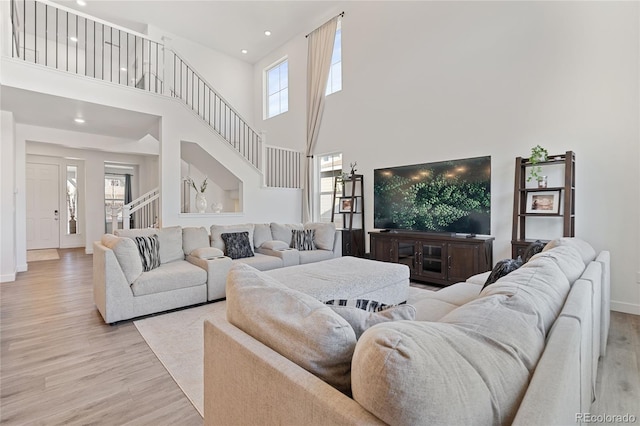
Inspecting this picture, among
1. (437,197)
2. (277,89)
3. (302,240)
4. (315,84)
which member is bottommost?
(302,240)

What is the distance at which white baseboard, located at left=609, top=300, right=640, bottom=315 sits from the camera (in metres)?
3.24

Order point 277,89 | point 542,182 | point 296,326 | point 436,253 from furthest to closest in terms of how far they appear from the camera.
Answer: point 277,89 → point 436,253 → point 542,182 → point 296,326

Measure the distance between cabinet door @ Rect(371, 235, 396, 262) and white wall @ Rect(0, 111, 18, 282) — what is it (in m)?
5.46

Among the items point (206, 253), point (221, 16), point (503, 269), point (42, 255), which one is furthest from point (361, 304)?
point (42, 255)

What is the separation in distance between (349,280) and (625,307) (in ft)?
10.0

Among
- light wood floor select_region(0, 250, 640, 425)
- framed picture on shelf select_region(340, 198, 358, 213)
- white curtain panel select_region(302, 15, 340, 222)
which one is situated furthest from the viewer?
white curtain panel select_region(302, 15, 340, 222)

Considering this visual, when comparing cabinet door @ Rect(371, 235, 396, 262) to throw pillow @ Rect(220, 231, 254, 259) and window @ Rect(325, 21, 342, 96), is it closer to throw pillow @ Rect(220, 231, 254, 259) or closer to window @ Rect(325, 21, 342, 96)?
throw pillow @ Rect(220, 231, 254, 259)

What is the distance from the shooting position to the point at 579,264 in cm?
188

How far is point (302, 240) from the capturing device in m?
4.99

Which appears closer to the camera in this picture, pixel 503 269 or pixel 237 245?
pixel 503 269

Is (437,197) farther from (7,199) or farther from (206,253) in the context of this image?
(7,199)

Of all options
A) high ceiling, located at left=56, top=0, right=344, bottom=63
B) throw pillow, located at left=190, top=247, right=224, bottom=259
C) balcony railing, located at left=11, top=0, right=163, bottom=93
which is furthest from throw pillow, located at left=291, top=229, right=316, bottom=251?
high ceiling, located at left=56, top=0, right=344, bottom=63

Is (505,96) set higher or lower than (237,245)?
higher

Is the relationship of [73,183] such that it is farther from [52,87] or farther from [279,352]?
[279,352]
